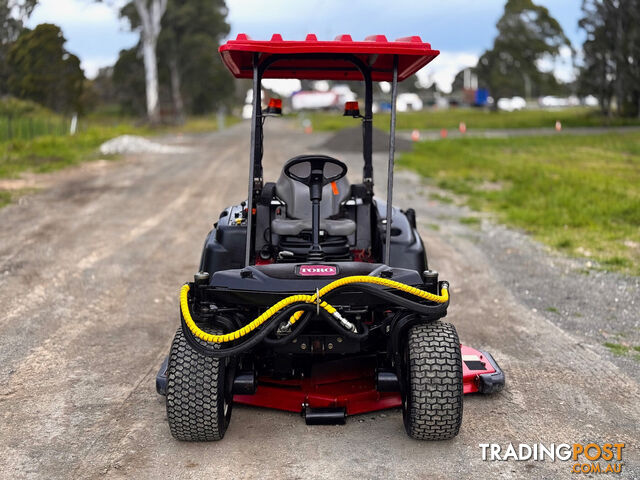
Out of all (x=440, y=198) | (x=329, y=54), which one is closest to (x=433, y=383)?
(x=329, y=54)

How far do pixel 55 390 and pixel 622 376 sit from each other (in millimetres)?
3976

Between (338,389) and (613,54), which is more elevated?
(613,54)

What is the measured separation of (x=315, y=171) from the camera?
502cm

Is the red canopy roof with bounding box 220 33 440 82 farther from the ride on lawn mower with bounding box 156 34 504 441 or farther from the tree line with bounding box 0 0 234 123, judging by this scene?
the tree line with bounding box 0 0 234 123

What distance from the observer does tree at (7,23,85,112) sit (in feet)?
70.6

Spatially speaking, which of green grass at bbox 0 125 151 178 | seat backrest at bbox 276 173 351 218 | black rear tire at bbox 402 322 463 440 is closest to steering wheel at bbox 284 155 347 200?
seat backrest at bbox 276 173 351 218

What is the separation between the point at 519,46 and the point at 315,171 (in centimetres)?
6858

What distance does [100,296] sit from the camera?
771 cm

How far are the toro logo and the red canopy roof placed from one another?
1203 millimetres

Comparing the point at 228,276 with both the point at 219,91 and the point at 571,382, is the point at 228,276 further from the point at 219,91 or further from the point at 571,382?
the point at 219,91

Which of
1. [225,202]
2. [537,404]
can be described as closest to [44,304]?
[537,404]

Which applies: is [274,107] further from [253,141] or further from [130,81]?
[130,81]

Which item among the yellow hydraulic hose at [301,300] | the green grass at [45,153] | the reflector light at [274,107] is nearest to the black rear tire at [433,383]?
the yellow hydraulic hose at [301,300]

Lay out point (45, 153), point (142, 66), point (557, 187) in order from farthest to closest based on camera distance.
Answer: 1. point (142, 66)
2. point (45, 153)
3. point (557, 187)
